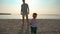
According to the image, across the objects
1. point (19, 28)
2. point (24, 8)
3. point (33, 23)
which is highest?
point (24, 8)

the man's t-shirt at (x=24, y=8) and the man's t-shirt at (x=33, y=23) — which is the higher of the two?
the man's t-shirt at (x=24, y=8)

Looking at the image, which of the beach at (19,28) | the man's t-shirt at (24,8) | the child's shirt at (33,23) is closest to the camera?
the child's shirt at (33,23)

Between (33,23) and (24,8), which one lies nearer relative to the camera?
(33,23)

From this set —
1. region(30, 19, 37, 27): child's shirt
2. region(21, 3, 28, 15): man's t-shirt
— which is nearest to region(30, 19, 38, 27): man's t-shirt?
region(30, 19, 37, 27): child's shirt

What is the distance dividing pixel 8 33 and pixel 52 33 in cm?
195

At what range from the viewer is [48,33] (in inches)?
420

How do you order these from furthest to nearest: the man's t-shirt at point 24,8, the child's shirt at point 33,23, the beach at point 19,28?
the beach at point 19,28 → the man's t-shirt at point 24,8 → the child's shirt at point 33,23

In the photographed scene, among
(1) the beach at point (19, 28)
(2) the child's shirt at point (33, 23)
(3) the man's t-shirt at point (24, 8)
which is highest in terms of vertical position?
(3) the man's t-shirt at point (24, 8)

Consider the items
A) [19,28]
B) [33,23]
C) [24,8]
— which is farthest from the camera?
[19,28]

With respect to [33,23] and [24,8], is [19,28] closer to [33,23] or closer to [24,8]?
[24,8]

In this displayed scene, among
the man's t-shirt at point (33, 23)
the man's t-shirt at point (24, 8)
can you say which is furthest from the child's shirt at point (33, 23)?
the man's t-shirt at point (24, 8)

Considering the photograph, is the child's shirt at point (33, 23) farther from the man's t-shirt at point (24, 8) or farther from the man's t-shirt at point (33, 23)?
the man's t-shirt at point (24, 8)

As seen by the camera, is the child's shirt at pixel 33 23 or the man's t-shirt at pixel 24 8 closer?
the child's shirt at pixel 33 23

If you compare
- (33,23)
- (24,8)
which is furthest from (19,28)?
(33,23)
